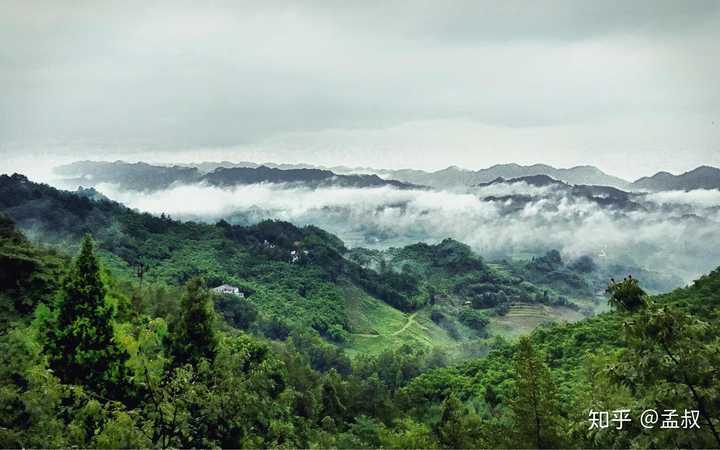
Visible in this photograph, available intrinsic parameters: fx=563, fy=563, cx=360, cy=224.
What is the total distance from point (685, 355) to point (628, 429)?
1724mm

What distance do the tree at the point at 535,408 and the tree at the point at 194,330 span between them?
1275cm

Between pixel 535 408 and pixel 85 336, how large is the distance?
14107mm

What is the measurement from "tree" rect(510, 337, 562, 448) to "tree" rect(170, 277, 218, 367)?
41.8ft

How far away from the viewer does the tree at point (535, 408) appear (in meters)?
14.6

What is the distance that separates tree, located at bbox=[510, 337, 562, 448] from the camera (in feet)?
47.9

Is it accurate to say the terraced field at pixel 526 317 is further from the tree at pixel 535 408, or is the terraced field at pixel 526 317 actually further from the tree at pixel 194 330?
the tree at pixel 535 408

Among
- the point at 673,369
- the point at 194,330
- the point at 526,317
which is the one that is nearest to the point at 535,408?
the point at 673,369

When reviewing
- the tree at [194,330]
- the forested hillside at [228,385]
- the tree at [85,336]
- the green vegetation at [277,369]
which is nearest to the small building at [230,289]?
the green vegetation at [277,369]

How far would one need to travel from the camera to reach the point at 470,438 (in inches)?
753

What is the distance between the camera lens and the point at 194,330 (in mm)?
23078

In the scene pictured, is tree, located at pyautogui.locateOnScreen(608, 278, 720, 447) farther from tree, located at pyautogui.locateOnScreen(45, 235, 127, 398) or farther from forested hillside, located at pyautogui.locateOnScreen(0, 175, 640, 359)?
forested hillside, located at pyautogui.locateOnScreen(0, 175, 640, 359)

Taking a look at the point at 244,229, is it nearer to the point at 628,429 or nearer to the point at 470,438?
the point at 470,438

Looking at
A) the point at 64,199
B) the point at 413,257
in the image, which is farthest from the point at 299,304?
the point at 413,257

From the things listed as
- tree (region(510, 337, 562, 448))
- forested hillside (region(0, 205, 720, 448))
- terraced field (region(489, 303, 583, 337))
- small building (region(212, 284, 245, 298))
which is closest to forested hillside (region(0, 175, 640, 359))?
terraced field (region(489, 303, 583, 337))
